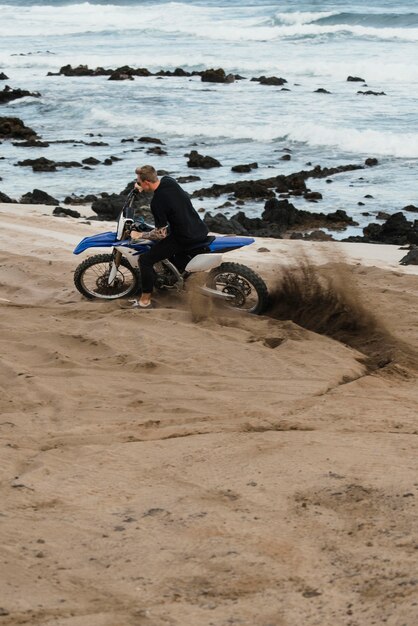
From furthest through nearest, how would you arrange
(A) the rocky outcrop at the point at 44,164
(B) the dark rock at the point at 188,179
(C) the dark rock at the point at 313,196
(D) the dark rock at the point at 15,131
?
(D) the dark rock at the point at 15,131
(A) the rocky outcrop at the point at 44,164
(B) the dark rock at the point at 188,179
(C) the dark rock at the point at 313,196

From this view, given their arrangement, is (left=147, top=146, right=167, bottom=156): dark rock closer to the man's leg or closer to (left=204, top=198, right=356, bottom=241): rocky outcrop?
(left=204, top=198, right=356, bottom=241): rocky outcrop

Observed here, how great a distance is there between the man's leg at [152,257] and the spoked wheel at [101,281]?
0.49 metres

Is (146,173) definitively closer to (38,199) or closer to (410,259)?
(410,259)

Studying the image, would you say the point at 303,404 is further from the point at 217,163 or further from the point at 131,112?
the point at 131,112

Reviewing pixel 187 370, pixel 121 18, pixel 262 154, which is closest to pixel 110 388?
pixel 187 370

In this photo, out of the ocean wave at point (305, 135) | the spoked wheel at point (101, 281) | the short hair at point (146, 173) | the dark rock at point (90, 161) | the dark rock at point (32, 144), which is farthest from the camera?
the dark rock at point (32, 144)

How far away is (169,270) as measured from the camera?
31.9ft

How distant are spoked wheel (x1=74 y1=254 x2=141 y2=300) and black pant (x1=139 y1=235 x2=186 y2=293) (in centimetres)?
56

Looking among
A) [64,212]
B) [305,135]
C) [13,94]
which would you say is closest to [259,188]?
[64,212]

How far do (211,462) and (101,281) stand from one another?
16.2 feet

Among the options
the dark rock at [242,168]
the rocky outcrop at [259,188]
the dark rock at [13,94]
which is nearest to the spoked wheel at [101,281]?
the rocky outcrop at [259,188]

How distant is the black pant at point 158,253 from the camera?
9375 millimetres

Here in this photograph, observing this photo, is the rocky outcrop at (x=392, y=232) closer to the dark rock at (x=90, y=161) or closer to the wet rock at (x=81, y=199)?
the wet rock at (x=81, y=199)

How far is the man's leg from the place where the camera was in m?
9.38
